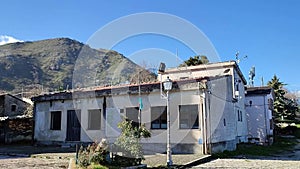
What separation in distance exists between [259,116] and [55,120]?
58.1ft

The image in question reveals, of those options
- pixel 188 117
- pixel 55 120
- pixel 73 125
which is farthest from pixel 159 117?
pixel 55 120

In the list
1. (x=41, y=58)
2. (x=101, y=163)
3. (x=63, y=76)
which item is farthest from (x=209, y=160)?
(x=41, y=58)

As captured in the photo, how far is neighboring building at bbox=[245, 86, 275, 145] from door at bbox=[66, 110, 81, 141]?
52.1ft

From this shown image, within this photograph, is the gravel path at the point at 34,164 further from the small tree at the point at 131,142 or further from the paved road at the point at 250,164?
the paved road at the point at 250,164

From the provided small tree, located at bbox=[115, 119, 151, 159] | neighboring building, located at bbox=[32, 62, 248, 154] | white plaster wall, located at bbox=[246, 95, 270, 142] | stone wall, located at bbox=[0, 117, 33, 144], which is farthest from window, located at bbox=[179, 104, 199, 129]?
stone wall, located at bbox=[0, 117, 33, 144]

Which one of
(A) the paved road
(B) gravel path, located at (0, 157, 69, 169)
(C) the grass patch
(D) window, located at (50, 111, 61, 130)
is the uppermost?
(D) window, located at (50, 111, 61, 130)

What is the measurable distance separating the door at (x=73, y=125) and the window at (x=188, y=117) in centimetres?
687

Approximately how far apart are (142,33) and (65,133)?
27.2 feet

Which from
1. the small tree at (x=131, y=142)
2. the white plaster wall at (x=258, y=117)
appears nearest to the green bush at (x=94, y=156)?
the small tree at (x=131, y=142)

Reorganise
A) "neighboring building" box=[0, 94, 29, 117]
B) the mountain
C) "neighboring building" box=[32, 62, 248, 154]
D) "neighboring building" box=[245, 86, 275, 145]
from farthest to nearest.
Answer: the mountain, "neighboring building" box=[0, 94, 29, 117], "neighboring building" box=[245, 86, 275, 145], "neighboring building" box=[32, 62, 248, 154]

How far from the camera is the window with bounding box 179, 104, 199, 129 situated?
14430 mm

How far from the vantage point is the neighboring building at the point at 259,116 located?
2525cm

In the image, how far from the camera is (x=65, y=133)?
18.2 m

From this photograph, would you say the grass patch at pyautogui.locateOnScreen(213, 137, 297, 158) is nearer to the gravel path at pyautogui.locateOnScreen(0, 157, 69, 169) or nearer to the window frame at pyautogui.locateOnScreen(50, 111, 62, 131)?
the gravel path at pyautogui.locateOnScreen(0, 157, 69, 169)
